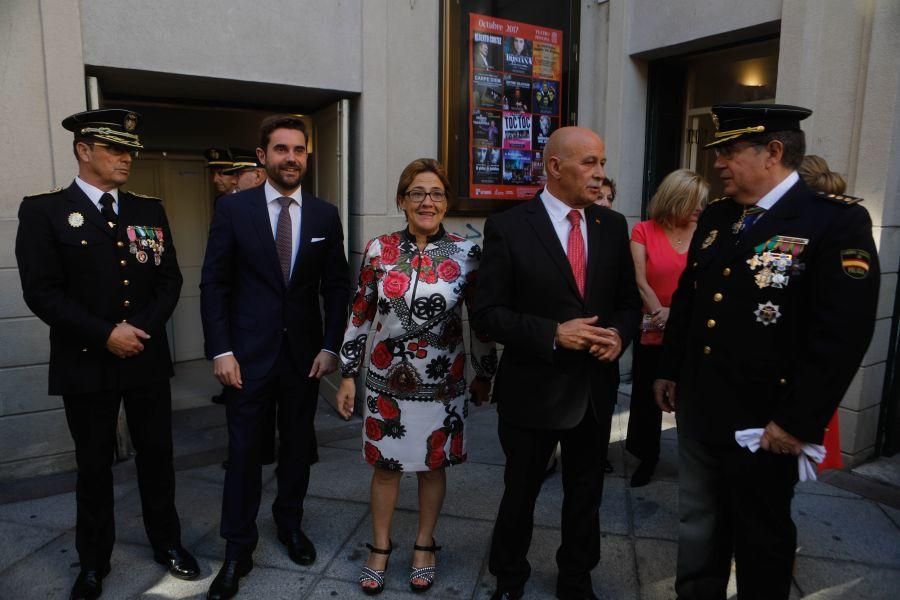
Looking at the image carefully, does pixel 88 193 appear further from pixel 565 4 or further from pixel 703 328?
pixel 565 4

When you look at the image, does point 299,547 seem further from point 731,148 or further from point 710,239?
point 731,148

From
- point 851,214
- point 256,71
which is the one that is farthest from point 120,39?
point 851,214

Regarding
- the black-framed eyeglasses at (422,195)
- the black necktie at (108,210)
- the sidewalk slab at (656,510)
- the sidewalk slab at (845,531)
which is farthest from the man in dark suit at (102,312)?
the sidewalk slab at (845,531)

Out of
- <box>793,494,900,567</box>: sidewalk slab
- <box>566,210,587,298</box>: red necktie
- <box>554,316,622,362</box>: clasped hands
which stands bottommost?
<box>793,494,900,567</box>: sidewalk slab

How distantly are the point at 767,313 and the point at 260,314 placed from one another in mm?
2071

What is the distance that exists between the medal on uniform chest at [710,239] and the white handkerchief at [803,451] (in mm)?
700

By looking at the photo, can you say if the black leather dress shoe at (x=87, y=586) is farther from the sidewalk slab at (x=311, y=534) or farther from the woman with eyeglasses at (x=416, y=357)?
the woman with eyeglasses at (x=416, y=357)

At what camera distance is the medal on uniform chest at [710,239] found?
2449 millimetres

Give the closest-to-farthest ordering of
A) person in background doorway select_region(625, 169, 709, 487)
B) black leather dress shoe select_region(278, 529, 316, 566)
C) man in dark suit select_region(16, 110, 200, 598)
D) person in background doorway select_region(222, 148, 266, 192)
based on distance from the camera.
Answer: man in dark suit select_region(16, 110, 200, 598) → black leather dress shoe select_region(278, 529, 316, 566) → person in background doorway select_region(625, 169, 709, 487) → person in background doorway select_region(222, 148, 266, 192)

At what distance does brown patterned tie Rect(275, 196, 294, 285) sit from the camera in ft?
9.71

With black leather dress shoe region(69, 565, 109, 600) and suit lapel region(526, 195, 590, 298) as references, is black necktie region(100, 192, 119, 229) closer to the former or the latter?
black leather dress shoe region(69, 565, 109, 600)

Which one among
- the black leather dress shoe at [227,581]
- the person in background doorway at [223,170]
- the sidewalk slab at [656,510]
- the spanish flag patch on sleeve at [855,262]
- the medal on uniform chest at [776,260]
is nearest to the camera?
the spanish flag patch on sleeve at [855,262]

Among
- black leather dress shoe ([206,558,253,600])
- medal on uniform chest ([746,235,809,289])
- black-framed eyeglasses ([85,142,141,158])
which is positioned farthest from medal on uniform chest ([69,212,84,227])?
medal on uniform chest ([746,235,809,289])

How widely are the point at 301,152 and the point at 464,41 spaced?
2.64 meters
